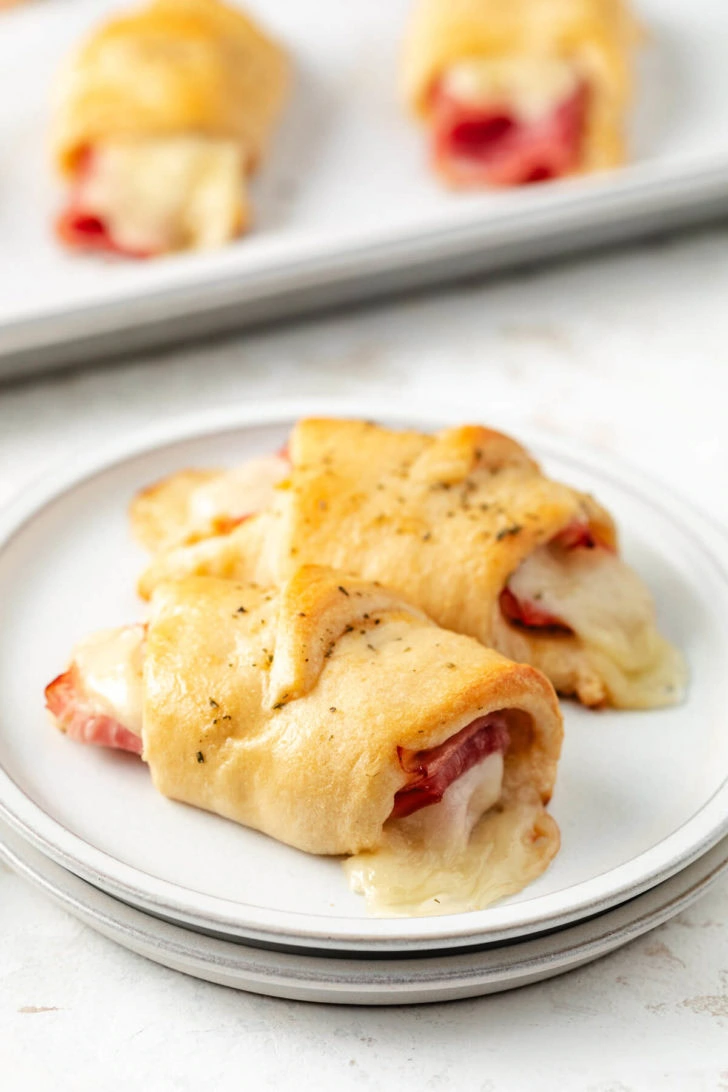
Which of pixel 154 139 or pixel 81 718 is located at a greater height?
pixel 154 139

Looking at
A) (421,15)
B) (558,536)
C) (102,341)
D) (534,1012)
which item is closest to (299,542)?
(558,536)

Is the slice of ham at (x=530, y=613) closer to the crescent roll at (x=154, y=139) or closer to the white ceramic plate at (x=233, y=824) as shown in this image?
the white ceramic plate at (x=233, y=824)

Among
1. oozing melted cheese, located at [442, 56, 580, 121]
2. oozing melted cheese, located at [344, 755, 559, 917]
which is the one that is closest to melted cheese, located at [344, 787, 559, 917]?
oozing melted cheese, located at [344, 755, 559, 917]

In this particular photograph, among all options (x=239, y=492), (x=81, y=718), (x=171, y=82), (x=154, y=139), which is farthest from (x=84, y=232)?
(x=81, y=718)

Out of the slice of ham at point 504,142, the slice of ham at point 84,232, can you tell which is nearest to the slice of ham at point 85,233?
the slice of ham at point 84,232

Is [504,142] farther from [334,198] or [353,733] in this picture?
[353,733]

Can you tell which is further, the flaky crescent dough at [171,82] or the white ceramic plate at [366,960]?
the flaky crescent dough at [171,82]
